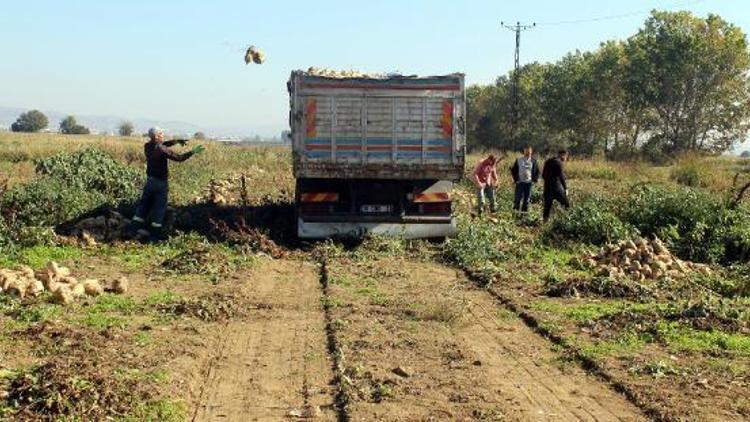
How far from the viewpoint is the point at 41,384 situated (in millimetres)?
5051

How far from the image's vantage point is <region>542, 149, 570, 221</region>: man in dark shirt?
609 inches

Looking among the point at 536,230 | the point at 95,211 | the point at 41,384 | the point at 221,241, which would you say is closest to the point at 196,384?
the point at 41,384

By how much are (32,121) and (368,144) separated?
129 m

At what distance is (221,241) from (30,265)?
3.08m

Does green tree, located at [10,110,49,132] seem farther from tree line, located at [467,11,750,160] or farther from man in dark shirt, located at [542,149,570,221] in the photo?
man in dark shirt, located at [542,149,570,221]

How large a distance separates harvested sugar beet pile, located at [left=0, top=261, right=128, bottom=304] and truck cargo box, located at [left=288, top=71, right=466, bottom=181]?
447 centimetres

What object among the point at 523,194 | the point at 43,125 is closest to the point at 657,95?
the point at 523,194

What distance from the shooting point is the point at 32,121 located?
128625mm

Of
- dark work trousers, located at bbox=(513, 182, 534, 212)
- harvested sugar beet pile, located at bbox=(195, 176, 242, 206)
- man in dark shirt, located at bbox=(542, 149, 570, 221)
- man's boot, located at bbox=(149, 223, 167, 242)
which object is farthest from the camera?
harvested sugar beet pile, located at bbox=(195, 176, 242, 206)

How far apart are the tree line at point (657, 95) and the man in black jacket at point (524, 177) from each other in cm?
3291

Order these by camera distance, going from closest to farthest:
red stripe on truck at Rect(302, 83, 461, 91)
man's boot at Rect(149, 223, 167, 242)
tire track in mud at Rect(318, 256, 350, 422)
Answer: tire track in mud at Rect(318, 256, 350, 422)
red stripe on truck at Rect(302, 83, 461, 91)
man's boot at Rect(149, 223, 167, 242)

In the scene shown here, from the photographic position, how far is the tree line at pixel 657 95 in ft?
166

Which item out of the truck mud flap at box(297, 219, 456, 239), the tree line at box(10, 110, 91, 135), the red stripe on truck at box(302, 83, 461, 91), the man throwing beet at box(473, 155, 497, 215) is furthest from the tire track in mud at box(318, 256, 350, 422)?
the tree line at box(10, 110, 91, 135)

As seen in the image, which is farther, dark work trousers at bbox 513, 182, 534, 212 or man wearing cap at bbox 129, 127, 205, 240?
dark work trousers at bbox 513, 182, 534, 212
